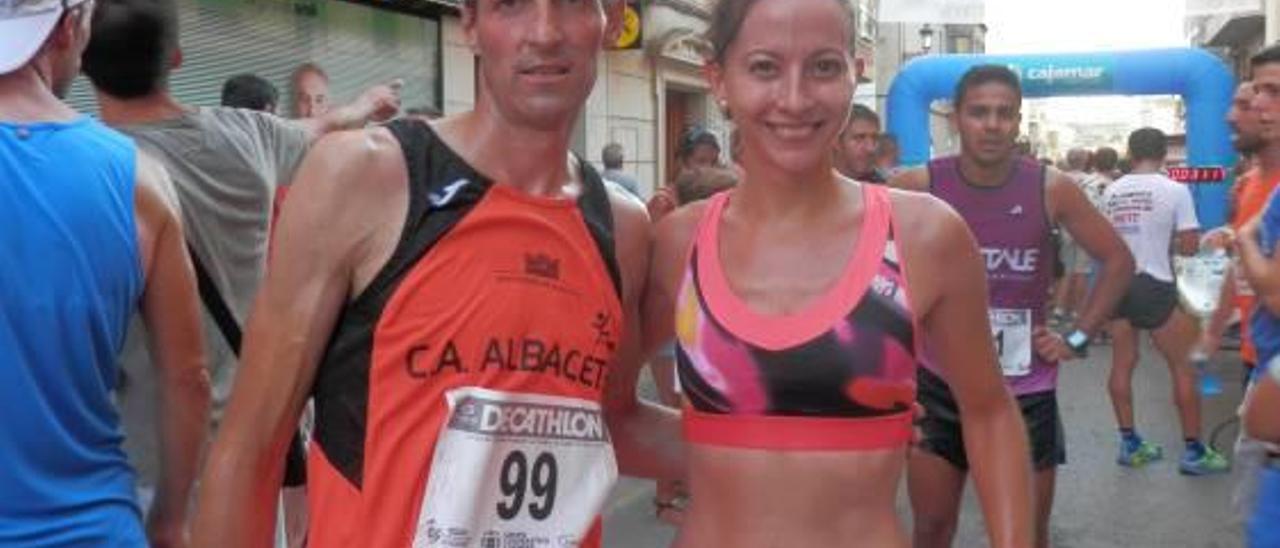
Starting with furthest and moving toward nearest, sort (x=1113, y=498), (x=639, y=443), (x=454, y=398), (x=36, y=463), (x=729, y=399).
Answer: (x=1113, y=498), (x=639, y=443), (x=729, y=399), (x=36, y=463), (x=454, y=398)

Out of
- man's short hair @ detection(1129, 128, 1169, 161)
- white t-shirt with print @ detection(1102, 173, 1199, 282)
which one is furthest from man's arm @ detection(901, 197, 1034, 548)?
man's short hair @ detection(1129, 128, 1169, 161)

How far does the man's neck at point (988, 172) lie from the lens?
4.92 meters

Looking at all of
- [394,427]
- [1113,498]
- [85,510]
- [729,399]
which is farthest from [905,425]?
[1113,498]

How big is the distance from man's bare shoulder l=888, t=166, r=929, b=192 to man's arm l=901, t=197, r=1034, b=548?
8.55ft

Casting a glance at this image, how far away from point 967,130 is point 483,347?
3225mm

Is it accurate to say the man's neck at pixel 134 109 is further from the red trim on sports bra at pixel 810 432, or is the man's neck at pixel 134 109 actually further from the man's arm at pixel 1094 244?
the man's arm at pixel 1094 244

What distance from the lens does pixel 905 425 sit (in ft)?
7.77

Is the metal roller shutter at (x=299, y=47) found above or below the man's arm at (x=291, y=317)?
above

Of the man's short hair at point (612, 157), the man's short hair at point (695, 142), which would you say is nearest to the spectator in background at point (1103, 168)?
the man's short hair at point (612, 157)

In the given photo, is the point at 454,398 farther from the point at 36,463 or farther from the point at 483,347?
the point at 36,463

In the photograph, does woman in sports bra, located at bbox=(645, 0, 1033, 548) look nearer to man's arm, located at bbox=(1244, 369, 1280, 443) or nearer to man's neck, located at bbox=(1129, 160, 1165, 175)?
man's arm, located at bbox=(1244, 369, 1280, 443)

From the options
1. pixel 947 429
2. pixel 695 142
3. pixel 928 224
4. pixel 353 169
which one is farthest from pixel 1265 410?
pixel 695 142

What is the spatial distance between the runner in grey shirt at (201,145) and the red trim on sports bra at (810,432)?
4.24ft

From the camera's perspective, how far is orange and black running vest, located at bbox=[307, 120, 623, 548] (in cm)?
200
